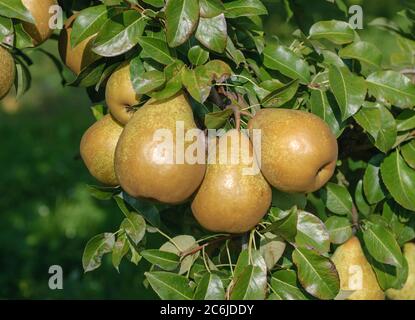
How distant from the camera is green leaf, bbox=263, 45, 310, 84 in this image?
5.31 feet

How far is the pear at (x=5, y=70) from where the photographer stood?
61.7 inches

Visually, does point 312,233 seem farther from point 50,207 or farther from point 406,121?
point 50,207

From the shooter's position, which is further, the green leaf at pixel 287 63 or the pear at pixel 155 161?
the green leaf at pixel 287 63

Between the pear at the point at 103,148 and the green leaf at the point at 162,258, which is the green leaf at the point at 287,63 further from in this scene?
the green leaf at the point at 162,258

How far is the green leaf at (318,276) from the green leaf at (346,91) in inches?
11.6

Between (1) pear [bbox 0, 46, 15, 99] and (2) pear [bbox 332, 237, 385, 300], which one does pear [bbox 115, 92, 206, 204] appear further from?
(2) pear [bbox 332, 237, 385, 300]

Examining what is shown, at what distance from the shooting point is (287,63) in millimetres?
1626

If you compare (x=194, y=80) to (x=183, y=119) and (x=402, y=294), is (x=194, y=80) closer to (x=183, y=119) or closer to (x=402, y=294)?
(x=183, y=119)

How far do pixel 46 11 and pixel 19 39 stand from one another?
8cm

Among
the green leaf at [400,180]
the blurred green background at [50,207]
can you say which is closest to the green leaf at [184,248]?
the green leaf at [400,180]

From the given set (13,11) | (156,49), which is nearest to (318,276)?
(156,49)

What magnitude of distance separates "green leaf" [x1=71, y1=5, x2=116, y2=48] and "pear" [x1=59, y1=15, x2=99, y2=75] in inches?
2.5

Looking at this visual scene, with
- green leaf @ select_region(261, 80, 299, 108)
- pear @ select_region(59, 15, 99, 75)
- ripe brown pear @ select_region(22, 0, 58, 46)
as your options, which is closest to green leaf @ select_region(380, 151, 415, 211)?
green leaf @ select_region(261, 80, 299, 108)
